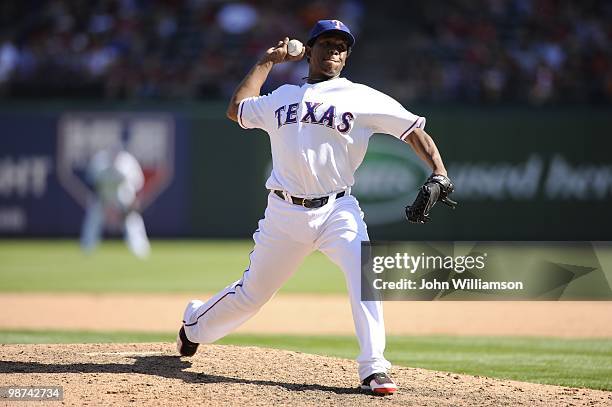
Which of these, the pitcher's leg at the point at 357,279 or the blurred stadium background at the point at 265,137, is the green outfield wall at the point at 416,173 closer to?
the blurred stadium background at the point at 265,137

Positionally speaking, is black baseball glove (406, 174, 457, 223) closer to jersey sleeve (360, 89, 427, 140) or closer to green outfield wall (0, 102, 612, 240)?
jersey sleeve (360, 89, 427, 140)

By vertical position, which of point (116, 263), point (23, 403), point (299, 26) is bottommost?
point (23, 403)

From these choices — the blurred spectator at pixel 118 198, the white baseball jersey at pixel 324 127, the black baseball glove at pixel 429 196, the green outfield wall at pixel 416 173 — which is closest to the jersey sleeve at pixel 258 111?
the white baseball jersey at pixel 324 127

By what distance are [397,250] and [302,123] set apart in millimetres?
851

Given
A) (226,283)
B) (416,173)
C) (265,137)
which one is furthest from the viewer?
(265,137)

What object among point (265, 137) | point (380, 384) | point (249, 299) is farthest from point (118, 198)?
point (380, 384)

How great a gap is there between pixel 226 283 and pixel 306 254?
7284mm

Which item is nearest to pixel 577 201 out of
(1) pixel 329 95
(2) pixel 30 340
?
(2) pixel 30 340

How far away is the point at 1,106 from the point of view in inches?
756

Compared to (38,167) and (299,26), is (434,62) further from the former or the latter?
(38,167)

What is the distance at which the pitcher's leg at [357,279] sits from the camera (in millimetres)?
5086

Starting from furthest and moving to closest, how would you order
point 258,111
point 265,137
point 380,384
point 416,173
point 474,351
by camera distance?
point 265,137 < point 416,173 < point 474,351 < point 258,111 < point 380,384

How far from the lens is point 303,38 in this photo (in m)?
20.1

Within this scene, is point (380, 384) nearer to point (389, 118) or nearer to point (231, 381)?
point (231, 381)
